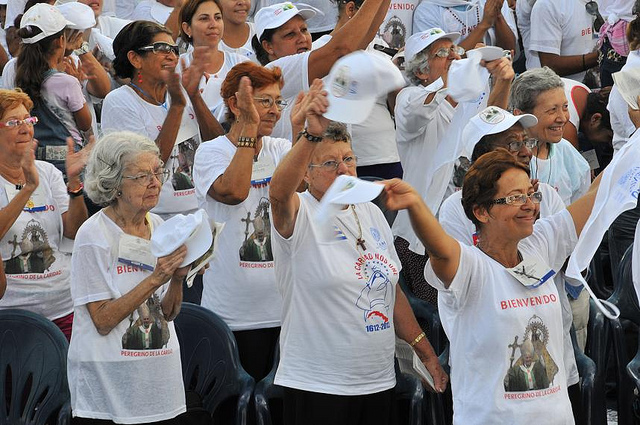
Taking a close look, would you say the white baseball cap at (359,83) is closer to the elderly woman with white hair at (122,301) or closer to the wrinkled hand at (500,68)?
the elderly woman with white hair at (122,301)

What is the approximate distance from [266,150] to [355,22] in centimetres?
73

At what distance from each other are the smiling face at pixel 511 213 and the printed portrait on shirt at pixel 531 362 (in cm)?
33

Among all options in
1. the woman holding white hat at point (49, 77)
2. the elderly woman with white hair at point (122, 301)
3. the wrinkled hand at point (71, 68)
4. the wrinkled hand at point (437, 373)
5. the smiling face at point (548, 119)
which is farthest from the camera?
the wrinkled hand at point (71, 68)

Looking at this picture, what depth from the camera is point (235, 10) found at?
24.4ft

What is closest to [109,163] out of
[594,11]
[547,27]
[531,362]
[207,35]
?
[531,362]

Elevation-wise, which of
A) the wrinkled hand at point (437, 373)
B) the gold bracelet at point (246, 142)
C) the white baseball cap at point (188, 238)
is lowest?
the wrinkled hand at point (437, 373)

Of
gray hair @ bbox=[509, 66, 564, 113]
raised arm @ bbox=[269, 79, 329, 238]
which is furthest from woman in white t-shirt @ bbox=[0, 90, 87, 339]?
gray hair @ bbox=[509, 66, 564, 113]

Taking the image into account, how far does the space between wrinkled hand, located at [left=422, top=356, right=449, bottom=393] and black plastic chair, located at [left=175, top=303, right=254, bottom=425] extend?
0.80 meters

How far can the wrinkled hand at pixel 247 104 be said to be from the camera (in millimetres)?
5242

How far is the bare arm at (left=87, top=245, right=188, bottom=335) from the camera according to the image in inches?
178

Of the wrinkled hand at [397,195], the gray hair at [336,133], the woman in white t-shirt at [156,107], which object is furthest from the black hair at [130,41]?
the wrinkled hand at [397,195]

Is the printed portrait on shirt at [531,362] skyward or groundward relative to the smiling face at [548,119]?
groundward

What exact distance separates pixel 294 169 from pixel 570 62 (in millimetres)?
4893

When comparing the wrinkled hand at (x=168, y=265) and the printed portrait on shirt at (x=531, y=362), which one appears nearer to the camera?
the printed portrait on shirt at (x=531, y=362)
